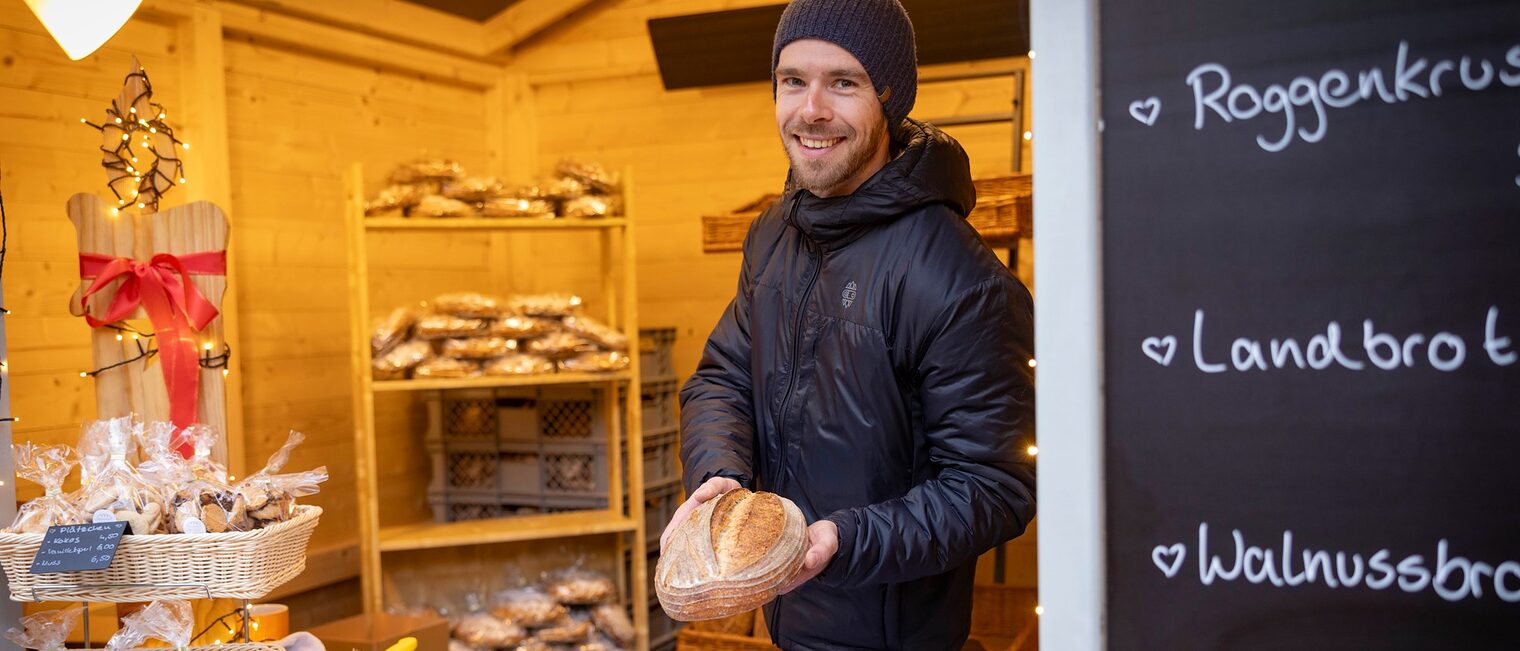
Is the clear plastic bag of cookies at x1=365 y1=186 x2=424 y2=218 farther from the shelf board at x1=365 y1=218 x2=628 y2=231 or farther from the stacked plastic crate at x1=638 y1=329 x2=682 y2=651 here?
the stacked plastic crate at x1=638 y1=329 x2=682 y2=651

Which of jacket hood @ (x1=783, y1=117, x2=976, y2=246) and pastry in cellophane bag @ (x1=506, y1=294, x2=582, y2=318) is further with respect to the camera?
pastry in cellophane bag @ (x1=506, y1=294, x2=582, y2=318)

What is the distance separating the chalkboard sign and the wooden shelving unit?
1.57 metres

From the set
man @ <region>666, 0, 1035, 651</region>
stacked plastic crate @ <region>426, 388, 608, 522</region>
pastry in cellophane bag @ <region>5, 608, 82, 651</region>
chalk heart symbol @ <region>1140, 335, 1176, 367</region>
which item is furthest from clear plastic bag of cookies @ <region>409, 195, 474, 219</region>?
chalk heart symbol @ <region>1140, 335, 1176, 367</region>

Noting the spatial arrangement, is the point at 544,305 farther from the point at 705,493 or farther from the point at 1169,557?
the point at 1169,557

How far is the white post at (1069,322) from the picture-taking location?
1.01 metres

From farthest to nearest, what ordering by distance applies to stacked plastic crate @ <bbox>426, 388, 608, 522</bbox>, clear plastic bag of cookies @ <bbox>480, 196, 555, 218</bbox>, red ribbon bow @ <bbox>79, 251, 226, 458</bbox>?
stacked plastic crate @ <bbox>426, 388, 608, 522</bbox> → clear plastic bag of cookies @ <bbox>480, 196, 555, 218</bbox> → red ribbon bow @ <bbox>79, 251, 226, 458</bbox>

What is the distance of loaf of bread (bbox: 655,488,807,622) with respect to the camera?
1.30 m

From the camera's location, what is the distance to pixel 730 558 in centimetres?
132

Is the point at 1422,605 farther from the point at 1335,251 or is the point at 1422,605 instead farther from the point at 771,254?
the point at 771,254

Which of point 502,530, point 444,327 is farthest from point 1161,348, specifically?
point 502,530

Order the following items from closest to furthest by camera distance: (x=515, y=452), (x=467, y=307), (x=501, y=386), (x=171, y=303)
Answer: (x=171, y=303), (x=467, y=307), (x=501, y=386), (x=515, y=452)

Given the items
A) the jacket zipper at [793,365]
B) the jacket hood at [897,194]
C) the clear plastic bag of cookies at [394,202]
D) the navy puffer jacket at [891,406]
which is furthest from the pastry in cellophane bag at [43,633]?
the clear plastic bag of cookies at [394,202]

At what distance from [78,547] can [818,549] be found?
43.1 inches

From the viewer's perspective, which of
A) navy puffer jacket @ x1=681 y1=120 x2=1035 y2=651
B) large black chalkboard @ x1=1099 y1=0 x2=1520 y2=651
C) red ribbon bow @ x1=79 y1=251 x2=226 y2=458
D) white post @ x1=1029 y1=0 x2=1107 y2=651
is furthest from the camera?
red ribbon bow @ x1=79 y1=251 x2=226 y2=458
